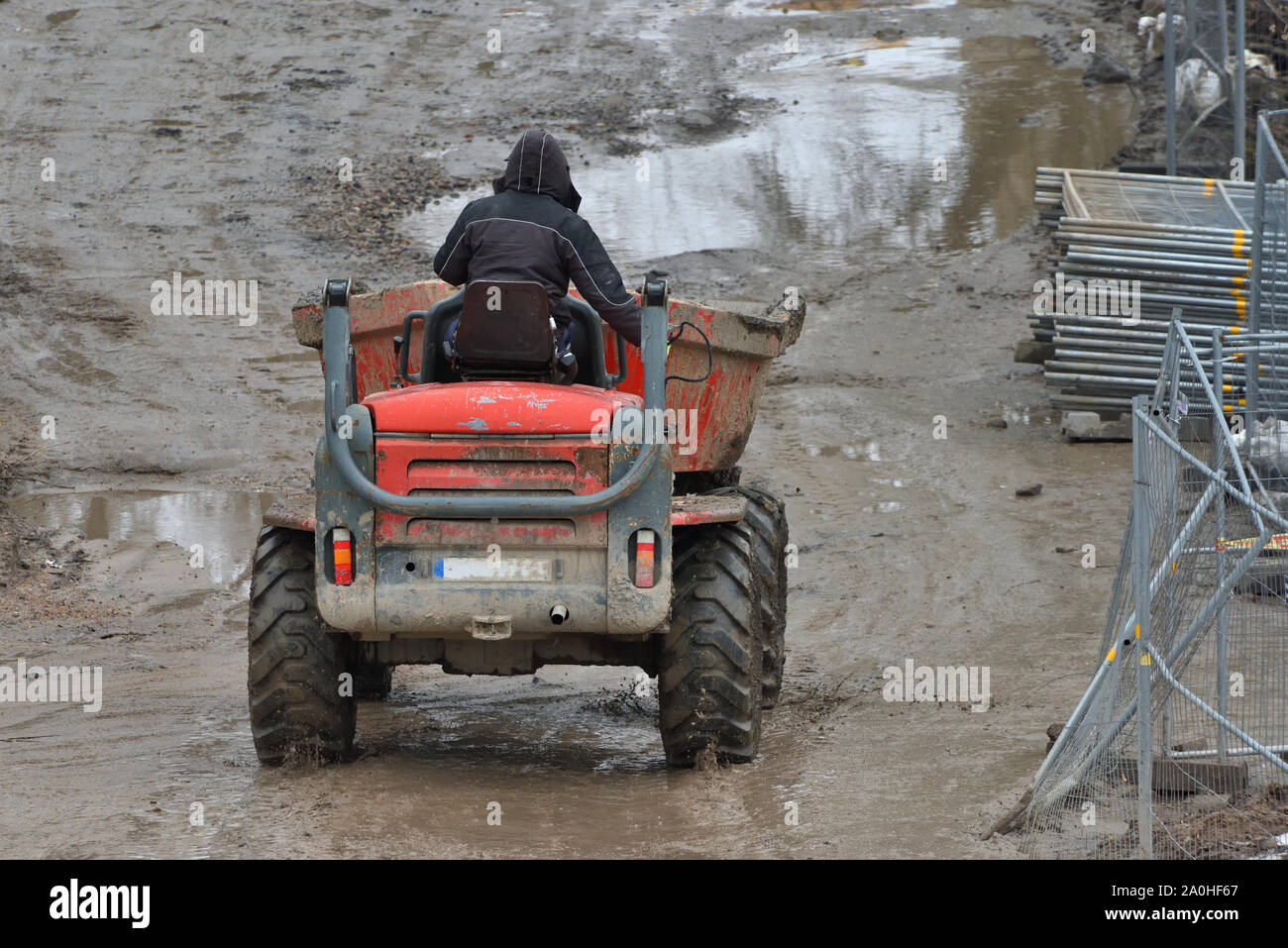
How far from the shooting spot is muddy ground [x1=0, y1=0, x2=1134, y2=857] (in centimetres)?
650

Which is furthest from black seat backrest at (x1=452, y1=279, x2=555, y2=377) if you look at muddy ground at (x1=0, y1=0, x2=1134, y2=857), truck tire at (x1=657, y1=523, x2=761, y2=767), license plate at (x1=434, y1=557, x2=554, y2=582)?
muddy ground at (x1=0, y1=0, x2=1134, y2=857)

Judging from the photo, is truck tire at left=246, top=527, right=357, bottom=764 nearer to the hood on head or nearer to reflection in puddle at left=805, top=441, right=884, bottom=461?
the hood on head

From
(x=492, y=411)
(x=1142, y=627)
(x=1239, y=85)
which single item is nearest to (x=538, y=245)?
(x=492, y=411)

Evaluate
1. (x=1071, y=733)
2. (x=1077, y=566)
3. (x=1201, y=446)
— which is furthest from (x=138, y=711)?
(x=1077, y=566)

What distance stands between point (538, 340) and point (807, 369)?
8375 mm

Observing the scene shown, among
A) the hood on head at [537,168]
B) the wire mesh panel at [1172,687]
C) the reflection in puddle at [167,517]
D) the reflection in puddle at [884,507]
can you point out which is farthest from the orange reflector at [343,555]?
the reflection in puddle at [884,507]

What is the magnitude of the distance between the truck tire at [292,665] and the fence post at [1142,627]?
9.81 ft

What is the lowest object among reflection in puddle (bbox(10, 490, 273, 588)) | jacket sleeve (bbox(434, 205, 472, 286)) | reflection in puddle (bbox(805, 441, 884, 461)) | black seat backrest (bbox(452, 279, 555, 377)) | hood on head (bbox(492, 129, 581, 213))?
reflection in puddle (bbox(10, 490, 273, 588))

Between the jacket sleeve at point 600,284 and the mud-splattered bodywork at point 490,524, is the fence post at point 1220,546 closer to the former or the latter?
the mud-splattered bodywork at point 490,524

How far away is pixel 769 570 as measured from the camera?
746cm

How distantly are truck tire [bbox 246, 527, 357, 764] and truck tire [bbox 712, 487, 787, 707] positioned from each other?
171 cm

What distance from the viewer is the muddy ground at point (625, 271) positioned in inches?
256

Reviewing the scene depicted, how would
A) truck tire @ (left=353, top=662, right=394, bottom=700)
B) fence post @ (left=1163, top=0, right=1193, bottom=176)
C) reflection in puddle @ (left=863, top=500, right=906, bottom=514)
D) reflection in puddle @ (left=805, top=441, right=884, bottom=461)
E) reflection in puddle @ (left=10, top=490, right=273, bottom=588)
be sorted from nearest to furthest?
1. truck tire @ (left=353, top=662, right=394, bottom=700)
2. reflection in puddle @ (left=10, top=490, right=273, bottom=588)
3. reflection in puddle @ (left=863, top=500, right=906, bottom=514)
4. reflection in puddle @ (left=805, top=441, right=884, bottom=461)
5. fence post @ (left=1163, top=0, right=1193, bottom=176)

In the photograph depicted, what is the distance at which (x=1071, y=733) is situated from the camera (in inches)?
237
